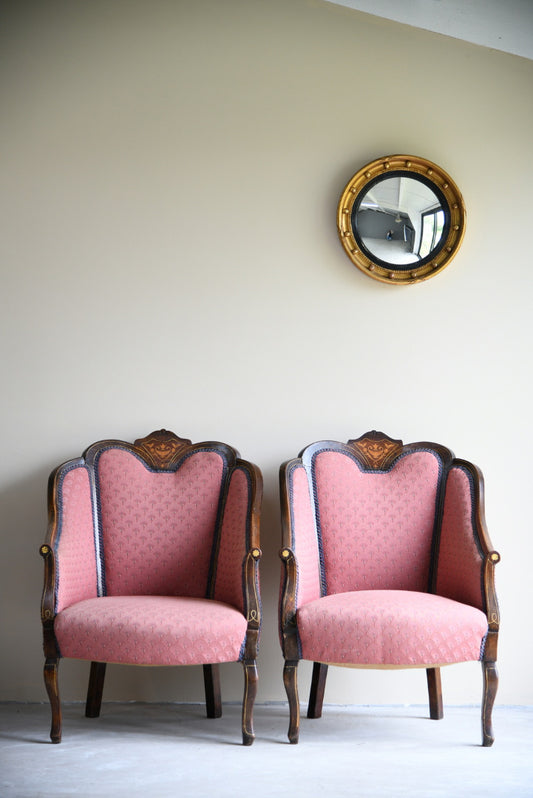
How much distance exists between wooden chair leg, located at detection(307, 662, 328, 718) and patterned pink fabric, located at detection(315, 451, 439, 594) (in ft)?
0.99

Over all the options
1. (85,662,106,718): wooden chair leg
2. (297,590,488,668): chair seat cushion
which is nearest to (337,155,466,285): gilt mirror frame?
(297,590,488,668): chair seat cushion

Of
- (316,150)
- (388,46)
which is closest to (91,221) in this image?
(316,150)

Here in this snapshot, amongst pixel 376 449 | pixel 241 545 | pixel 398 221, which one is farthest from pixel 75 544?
pixel 398 221

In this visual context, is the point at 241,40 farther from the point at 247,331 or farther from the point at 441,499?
the point at 441,499

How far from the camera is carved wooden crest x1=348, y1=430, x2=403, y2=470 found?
2.87 meters

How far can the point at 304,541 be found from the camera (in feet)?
8.54

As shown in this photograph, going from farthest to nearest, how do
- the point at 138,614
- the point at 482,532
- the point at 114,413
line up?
the point at 114,413, the point at 482,532, the point at 138,614

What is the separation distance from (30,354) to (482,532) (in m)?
1.89

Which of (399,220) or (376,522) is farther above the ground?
(399,220)

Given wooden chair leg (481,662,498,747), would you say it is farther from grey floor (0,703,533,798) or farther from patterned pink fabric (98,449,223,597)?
patterned pink fabric (98,449,223,597)

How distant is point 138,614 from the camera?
233 cm

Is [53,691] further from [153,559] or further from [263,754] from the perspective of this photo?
[263,754]

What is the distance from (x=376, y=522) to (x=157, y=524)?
0.83 m

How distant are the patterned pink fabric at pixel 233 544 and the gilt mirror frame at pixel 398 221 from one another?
3.44 feet
